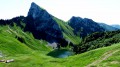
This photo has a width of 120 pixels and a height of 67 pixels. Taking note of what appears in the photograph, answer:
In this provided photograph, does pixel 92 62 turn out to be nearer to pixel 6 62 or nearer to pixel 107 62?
pixel 107 62

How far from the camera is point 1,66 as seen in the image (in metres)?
89.8

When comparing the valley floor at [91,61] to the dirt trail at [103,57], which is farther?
the dirt trail at [103,57]

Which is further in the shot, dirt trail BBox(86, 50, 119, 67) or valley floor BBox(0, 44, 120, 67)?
dirt trail BBox(86, 50, 119, 67)

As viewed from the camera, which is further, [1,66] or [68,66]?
[1,66]

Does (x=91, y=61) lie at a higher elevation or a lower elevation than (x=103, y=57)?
lower

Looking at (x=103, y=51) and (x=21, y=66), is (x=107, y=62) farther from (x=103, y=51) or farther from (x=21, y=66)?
(x=21, y=66)

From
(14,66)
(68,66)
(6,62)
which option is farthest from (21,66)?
(68,66)

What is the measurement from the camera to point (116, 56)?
8000 cm

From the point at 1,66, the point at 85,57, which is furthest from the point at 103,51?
the point at 1,66

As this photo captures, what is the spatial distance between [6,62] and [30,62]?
34.9ft

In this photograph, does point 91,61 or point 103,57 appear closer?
point 91,61

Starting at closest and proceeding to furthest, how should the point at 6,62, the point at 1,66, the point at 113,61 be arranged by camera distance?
1. the point at 113,61
2. the point at 1,66
3. the point at 6,62

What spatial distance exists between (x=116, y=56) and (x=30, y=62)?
33.9m

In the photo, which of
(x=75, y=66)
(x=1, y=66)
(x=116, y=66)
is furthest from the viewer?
(x=1, y=66)
